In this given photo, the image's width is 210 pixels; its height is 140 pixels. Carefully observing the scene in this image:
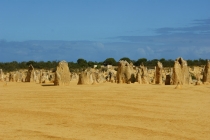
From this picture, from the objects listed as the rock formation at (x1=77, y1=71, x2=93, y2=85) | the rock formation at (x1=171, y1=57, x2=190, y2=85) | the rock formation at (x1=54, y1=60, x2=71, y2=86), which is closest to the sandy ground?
the rock formation at (x1=54, y1=60, x2=71, y2=86)

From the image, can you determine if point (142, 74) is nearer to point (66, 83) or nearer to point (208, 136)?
point (66, 83)

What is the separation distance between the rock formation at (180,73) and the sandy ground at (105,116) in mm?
5565

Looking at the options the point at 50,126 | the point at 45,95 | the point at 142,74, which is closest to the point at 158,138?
the point at 50,126

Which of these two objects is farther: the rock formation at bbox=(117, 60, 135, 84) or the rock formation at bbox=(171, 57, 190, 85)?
the rock formation at bbox=(117, 60, 135, 84)

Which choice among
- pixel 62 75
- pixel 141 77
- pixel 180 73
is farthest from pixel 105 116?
pixel 141 77

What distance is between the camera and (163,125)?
687cm

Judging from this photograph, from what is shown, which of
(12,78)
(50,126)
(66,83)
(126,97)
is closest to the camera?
(50,126)

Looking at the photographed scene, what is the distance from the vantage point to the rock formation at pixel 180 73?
16.2 meters

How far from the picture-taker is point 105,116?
7.46 m

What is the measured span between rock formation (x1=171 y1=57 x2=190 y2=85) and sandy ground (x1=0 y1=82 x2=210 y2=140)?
556cm

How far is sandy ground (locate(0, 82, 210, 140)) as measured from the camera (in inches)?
243

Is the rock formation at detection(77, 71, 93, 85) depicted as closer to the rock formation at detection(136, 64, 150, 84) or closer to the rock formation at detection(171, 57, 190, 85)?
the rock formation at detection(136, 64, 150, 84)

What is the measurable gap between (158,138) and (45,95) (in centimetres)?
464

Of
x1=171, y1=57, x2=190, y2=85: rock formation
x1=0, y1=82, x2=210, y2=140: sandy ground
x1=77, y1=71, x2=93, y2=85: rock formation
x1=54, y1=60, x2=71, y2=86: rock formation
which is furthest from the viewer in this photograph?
x1=77, y1=71, x2=93, y2=85: rock formation
